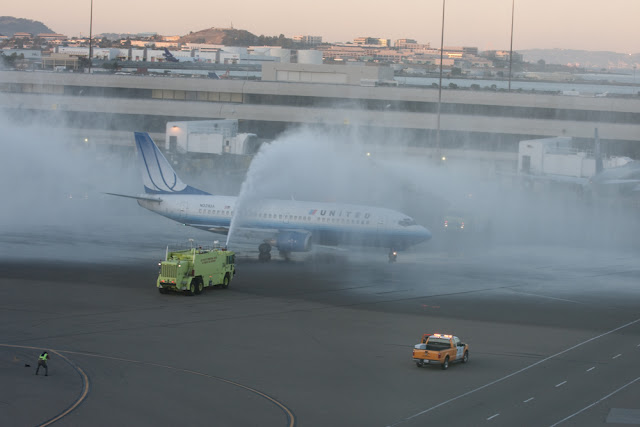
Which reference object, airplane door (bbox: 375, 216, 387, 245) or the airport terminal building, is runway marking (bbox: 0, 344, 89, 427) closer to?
airplane door (bbox: 375, 216, 387, 245)

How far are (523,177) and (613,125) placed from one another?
13.7 m

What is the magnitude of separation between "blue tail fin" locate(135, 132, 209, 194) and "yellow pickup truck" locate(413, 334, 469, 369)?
36952 millimetres

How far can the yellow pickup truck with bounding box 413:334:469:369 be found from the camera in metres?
34.9

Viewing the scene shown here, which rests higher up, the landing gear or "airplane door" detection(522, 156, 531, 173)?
"airplane door" detection(522, 156, 531, 173)

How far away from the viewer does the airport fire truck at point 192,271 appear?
1913 inches

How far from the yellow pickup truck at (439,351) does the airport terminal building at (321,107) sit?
68.3 m

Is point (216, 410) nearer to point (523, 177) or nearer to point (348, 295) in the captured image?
point (348, 295)

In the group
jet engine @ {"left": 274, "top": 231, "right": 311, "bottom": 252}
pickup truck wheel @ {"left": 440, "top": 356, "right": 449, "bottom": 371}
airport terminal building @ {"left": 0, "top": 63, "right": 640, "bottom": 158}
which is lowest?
pickup truck wheel @ {"left": 440, "top": 356, "right": 449, "bottom": 371}

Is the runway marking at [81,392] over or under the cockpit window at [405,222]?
under

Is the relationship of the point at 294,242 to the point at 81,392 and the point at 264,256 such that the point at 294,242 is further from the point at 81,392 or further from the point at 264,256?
the point at 81,392

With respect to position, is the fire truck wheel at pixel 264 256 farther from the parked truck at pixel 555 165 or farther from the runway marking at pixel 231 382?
the parked truck at pixel 555 165

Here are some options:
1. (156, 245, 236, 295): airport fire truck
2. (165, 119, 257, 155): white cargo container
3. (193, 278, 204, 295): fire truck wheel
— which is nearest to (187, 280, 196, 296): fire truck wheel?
(156, 245, 236, 295): airport fire truck

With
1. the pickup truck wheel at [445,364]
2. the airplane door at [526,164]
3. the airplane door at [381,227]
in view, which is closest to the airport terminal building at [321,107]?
the airplane door at [526,164]

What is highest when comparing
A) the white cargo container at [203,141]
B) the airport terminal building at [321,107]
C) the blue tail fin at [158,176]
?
the airport terminal building at [321,107]
